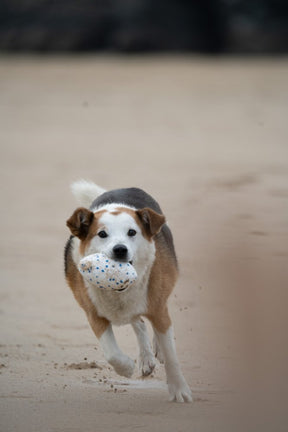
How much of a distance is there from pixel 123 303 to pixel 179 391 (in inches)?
26.1

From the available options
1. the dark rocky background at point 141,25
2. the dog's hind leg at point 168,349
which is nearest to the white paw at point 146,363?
the dog's hind leg at point 168,349

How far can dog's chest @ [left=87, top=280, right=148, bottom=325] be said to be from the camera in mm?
5164

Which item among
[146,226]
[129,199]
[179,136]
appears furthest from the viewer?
[179,136]

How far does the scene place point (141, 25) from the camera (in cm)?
Result: 2050

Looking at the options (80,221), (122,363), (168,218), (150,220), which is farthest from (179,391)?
(168,218)

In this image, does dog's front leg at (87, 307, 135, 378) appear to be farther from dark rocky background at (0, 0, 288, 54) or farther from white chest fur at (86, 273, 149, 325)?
dark rocky background at (0, 0, 288, 54)

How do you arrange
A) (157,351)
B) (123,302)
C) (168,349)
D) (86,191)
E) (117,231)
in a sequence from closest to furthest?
(117,231) < (123,302) < (168,349) < (157,351) < (86,191)

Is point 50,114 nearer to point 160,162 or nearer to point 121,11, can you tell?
point 160,162

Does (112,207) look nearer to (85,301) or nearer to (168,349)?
(85,301)

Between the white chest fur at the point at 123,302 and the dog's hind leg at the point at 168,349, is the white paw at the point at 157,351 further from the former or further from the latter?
the white chest fur at the point at 123,302

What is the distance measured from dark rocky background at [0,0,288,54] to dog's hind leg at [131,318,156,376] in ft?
50.7

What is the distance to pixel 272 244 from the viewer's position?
24.9 ft

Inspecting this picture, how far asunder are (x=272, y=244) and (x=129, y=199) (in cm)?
230

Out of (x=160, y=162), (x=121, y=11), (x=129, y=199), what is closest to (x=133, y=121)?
(x=160, y=162)
